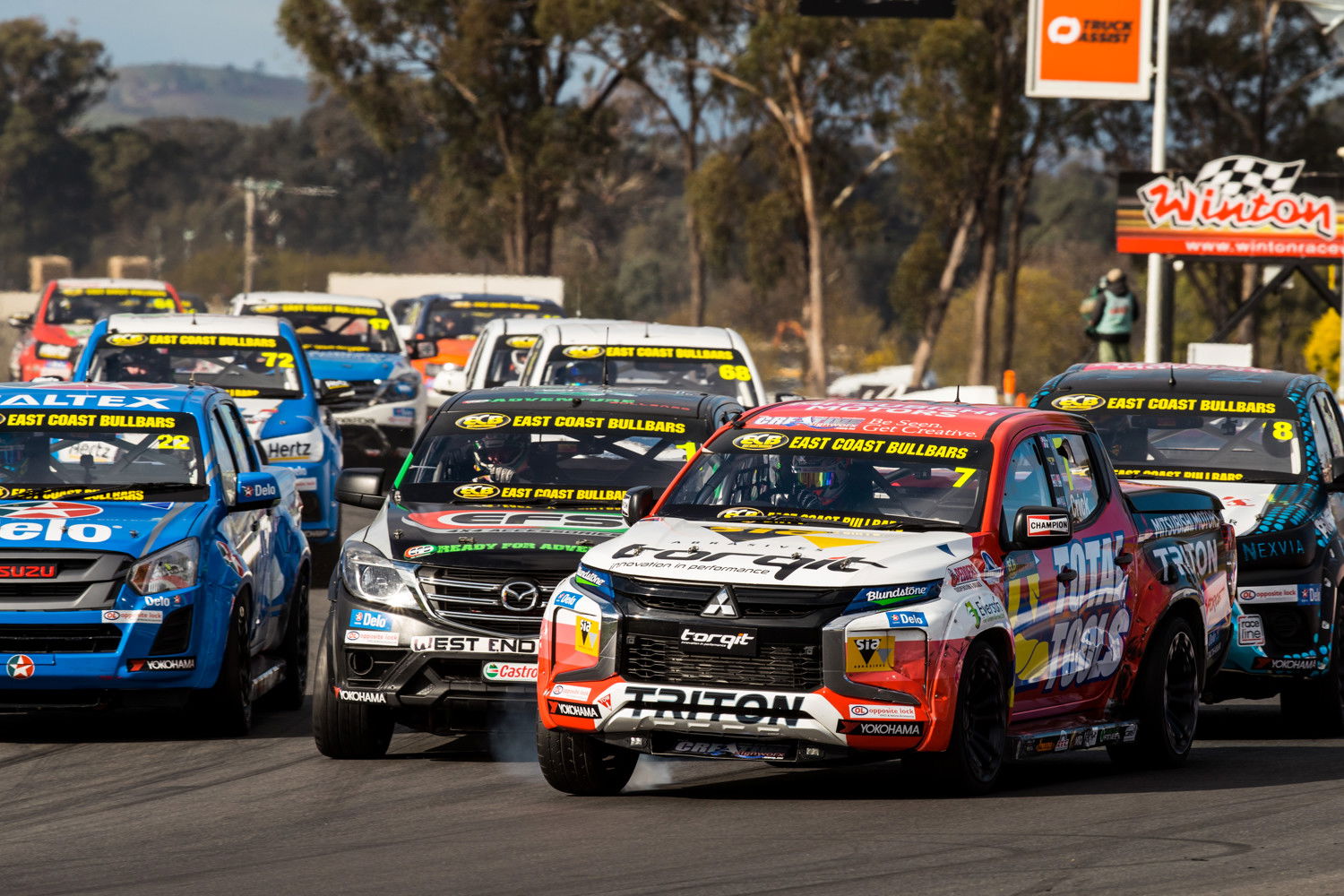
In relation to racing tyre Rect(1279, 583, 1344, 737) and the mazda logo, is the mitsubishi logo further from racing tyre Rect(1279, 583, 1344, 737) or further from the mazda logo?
racing tyre Rect(1279, 583, 1344, 737)

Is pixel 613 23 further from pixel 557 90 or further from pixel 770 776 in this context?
pixel 770 776

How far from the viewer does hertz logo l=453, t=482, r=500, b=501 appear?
1015cm

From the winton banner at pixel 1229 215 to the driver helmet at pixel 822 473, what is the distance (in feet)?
85.1

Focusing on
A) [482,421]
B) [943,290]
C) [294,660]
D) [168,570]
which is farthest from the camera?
[943,290]

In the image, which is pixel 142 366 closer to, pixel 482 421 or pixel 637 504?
pixel 482 421

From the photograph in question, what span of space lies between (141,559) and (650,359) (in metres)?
7.33

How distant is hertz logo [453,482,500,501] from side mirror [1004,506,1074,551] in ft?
9.14

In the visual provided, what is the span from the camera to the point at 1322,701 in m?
11.0

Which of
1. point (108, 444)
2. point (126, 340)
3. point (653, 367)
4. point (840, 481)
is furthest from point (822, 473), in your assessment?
point (126, 340)

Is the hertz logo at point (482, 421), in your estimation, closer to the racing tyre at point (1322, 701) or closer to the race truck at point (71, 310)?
the racing tyre at point (1322, 701)

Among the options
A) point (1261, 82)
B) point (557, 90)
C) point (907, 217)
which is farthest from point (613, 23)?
point (907, 217)

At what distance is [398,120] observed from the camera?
6384 cm

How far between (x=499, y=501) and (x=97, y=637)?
1.88 meters

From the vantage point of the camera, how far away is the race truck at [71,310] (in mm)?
26844
